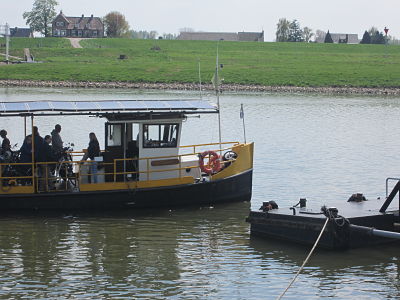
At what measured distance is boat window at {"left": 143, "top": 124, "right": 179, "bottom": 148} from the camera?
2309cm

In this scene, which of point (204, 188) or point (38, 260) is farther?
point (204, 188)

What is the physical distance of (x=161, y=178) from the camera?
23328 mm

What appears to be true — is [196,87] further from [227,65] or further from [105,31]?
[105,31]

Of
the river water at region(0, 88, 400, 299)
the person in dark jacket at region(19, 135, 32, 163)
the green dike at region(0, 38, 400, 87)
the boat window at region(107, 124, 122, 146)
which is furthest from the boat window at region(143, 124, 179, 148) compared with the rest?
the green dike at region(0, 38, 400, 87)

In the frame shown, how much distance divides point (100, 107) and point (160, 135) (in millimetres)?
1968

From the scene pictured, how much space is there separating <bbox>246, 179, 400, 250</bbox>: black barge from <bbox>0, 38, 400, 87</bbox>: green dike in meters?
66.2

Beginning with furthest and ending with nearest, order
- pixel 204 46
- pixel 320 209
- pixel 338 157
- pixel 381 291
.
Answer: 1. pixel 204 46
2. pixel 338 157
3. pixel 320 209
4. pixel 381 291

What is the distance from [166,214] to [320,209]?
507 centimetres

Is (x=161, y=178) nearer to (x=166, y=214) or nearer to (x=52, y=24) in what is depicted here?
(x=166, y=214)

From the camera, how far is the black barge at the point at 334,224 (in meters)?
18.3

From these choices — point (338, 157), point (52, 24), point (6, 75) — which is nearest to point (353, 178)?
point (338, 157)

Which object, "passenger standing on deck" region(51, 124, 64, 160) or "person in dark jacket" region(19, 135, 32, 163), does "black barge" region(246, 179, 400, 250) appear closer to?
"passenger standing on deck" region(51, 124, 64, 160)

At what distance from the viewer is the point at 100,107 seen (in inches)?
883

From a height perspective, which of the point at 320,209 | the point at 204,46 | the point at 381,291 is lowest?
the point at 381,291
